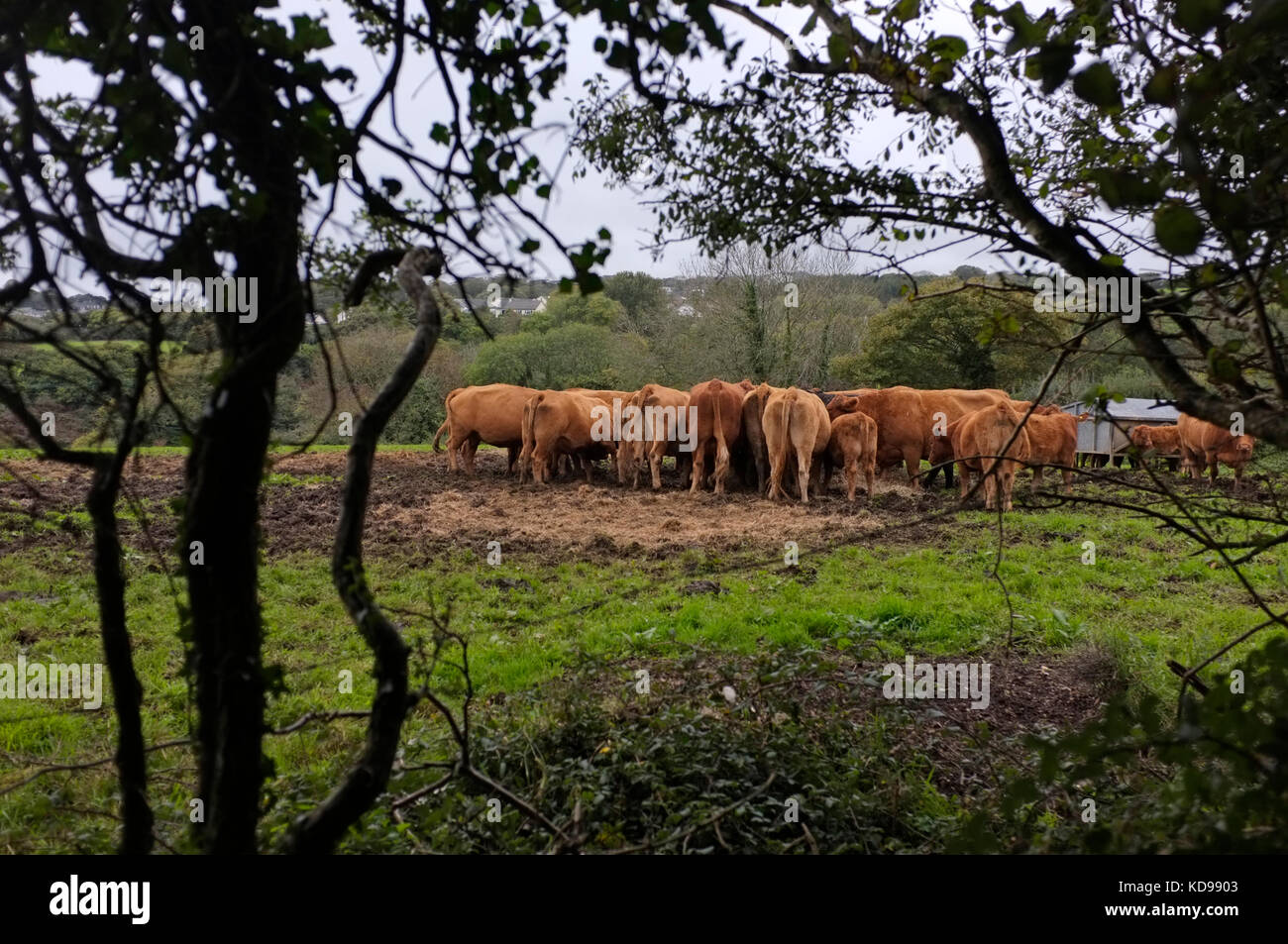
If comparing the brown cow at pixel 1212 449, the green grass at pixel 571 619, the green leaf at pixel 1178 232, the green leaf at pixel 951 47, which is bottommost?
the green grass at pixel 571 619

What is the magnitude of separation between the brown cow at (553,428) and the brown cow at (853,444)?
447 cm

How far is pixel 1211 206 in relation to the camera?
50.2 inches

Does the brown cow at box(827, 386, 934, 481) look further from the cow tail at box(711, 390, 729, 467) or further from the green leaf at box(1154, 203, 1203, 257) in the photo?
the green leaf at box(1154, 203, 1203, 257)

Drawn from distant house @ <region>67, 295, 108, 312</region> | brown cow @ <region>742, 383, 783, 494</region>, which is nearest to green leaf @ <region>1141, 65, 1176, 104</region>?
distant house @ <region>67, 295, 108, 312</region>

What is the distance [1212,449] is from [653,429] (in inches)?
410

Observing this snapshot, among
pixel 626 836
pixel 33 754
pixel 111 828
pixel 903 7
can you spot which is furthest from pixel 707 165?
pixel 33 754

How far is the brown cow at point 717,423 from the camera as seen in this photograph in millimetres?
14758

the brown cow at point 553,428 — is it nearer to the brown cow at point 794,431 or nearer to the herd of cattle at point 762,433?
the herd of cattle at point 762,433

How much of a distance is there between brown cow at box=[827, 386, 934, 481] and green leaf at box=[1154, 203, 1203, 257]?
14964 millimetres

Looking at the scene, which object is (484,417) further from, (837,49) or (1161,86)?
(1161,86)

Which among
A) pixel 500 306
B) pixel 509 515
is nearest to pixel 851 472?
pixel 509 515

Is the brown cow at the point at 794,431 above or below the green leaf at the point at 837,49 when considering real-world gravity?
below

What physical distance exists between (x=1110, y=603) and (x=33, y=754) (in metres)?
7.53

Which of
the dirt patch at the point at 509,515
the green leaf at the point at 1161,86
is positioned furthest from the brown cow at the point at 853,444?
the green leaf at the point at 1161,86
